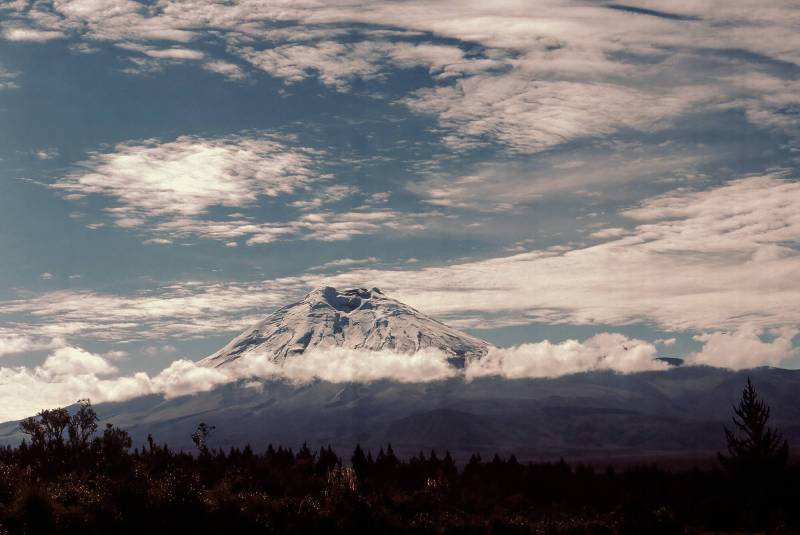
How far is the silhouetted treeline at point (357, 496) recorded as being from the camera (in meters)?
72.6

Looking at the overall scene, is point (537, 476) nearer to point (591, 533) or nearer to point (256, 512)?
point (591, 533)

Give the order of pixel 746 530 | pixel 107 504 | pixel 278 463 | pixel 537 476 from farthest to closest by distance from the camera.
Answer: pixel 537 476 → pixel 278 463 → pixel 746 530 → pixel 107 504

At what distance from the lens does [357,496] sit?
8156 cm

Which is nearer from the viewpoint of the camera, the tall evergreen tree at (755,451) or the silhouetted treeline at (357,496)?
the silhouetted treeline at (357,496)

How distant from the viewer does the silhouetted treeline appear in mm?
72562

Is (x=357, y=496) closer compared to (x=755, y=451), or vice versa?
(x=357, y=496)

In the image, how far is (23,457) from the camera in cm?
10375

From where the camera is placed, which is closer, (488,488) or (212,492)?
(212,492)

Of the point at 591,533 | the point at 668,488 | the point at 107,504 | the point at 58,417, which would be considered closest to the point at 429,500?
the point at 591,533

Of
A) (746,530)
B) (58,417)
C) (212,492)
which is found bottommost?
(746,530)

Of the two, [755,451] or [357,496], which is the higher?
[755,451]

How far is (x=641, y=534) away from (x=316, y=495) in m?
32.3

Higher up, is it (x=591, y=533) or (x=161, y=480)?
(x=161, y=480)

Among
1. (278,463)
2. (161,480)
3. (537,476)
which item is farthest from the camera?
(537,476)
